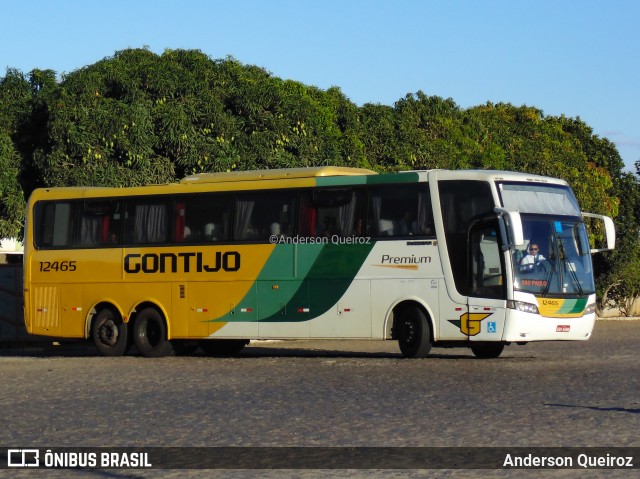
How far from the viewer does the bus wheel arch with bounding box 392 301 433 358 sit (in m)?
24.0

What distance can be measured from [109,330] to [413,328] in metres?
6.75

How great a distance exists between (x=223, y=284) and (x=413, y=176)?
441 centimetres

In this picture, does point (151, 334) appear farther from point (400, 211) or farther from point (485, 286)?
point (485, 286)

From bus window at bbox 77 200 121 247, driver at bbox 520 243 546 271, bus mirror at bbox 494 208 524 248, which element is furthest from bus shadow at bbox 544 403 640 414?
bus window at bbox 77 200 121 247

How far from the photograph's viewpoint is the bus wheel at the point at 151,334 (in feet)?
88.4

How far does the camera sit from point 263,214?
25609mm

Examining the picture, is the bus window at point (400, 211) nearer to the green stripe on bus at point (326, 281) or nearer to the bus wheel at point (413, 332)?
the green stripe on bus at point (326, 281)

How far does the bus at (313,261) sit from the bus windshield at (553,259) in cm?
3

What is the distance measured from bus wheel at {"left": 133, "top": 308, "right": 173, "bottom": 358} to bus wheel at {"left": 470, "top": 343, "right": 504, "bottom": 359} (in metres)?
6.17

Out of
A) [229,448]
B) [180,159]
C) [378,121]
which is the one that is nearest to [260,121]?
[180,159]

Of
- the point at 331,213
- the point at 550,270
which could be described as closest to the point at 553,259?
the point at 550,270

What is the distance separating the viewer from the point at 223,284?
26000mm

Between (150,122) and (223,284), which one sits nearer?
(223,284)

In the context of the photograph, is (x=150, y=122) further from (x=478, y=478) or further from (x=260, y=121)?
(x=478, y=478)
